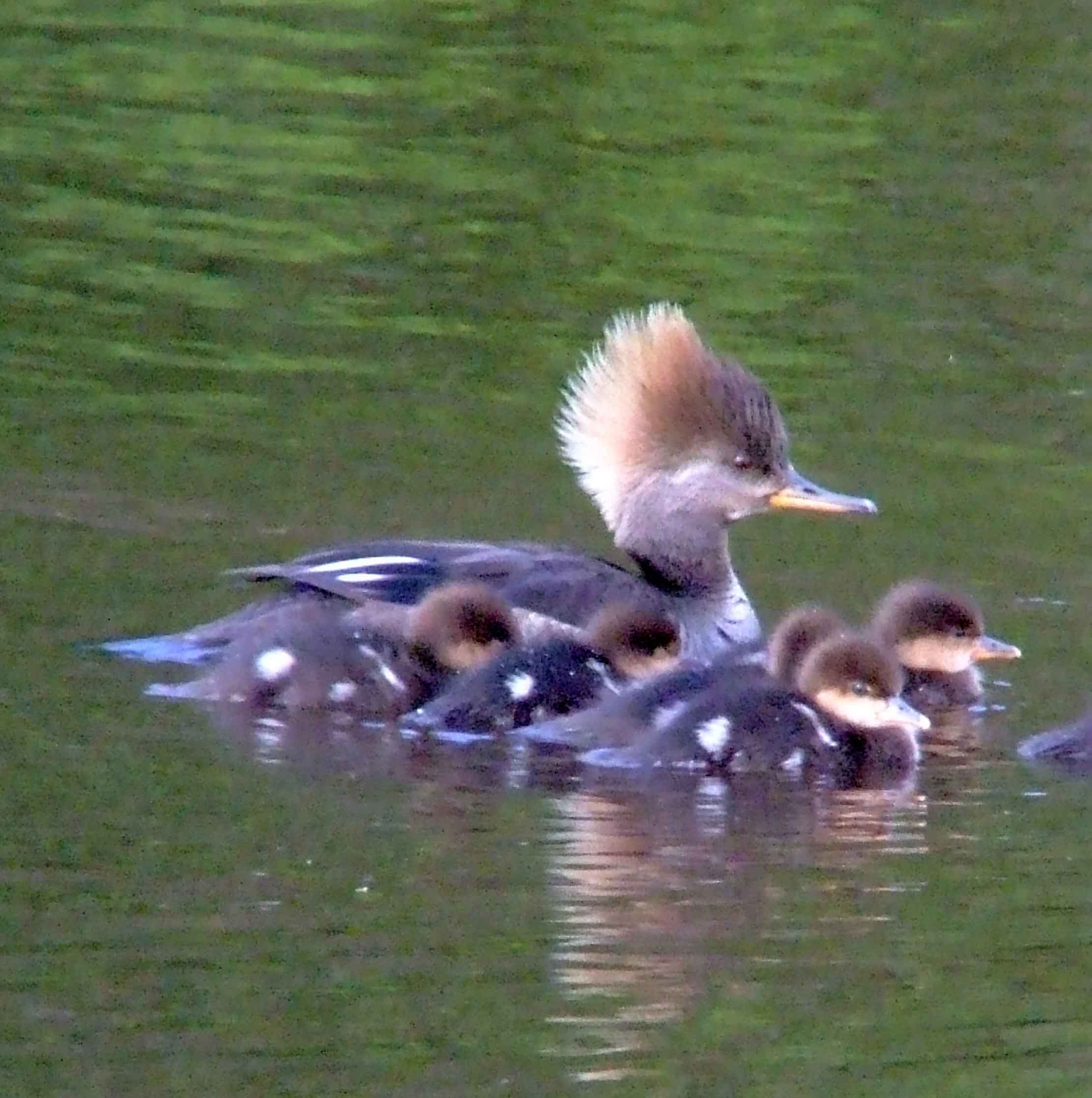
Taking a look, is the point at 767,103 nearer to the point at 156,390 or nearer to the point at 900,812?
the point at 156,390

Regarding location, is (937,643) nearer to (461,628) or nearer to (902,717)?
(902,717)

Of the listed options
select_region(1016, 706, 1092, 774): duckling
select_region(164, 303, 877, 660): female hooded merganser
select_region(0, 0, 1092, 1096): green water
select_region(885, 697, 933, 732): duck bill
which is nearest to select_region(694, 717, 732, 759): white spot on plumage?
select_region(0, 0, 1092, 1096): green water

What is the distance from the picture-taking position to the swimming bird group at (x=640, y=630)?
7.57 m

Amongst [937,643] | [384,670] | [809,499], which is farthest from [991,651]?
[384,670]

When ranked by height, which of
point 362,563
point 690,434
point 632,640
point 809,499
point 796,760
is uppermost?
point 690,434

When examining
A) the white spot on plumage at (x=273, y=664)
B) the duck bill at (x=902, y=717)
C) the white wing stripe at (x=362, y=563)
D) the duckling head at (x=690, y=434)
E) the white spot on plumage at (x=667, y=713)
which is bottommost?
the duck bill at (x=902, y=717)

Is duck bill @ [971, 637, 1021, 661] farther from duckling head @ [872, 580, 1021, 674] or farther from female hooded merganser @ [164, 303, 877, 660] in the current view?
female hooded merganser @ [164, 303, 877, 660]

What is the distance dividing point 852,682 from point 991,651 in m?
0.94

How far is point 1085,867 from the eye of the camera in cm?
668

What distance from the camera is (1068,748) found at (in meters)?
7.55

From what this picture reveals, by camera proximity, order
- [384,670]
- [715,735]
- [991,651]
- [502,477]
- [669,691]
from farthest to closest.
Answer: [502,477] < [991,651] < [384,670] < [669,691] < [715,735]

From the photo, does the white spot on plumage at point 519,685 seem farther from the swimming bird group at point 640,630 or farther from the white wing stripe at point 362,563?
the white wing stripe at point 362,563

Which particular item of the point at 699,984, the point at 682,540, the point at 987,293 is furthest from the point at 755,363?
the point at 699,984

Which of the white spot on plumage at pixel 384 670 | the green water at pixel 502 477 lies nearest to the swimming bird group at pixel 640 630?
the white spot on plumage at pixel 384 670
